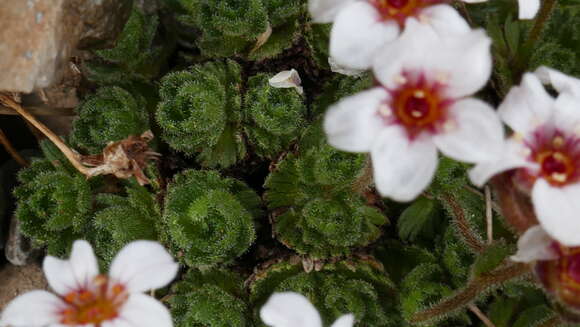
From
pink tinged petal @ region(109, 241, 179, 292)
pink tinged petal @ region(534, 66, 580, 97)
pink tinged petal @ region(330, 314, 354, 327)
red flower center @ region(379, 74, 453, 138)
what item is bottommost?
pink tinged petal @ region(330, 314, 354, 327)

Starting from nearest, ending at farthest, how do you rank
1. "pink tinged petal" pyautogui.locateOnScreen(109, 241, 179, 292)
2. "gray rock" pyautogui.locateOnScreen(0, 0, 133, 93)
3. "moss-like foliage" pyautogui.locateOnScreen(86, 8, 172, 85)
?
"pink tinged petal" pyautogui.locateOnScreen(109, 241, 179, 292) < "gray rock" pyautogui.locateOnScreen(0, 0, 133, 93) < "moss-like foliage" pyautogui.locateOnScreen(86, 8, 172, 85)

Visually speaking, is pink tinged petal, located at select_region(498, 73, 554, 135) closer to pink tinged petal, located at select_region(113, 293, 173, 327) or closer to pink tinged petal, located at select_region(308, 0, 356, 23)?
pink tinged petal, located at select_region(308, 0, 356, 23)

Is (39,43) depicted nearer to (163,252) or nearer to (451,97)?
(163,252)

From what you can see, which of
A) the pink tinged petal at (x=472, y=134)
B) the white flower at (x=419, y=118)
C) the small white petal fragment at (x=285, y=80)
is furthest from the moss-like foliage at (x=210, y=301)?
the pink tinged petal at (x=472, y=134)

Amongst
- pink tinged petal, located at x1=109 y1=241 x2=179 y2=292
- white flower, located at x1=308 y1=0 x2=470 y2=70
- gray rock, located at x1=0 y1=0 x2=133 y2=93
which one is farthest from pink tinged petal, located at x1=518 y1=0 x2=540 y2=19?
gray rock, located at x1=0 y1=0 x2=133 y2=93

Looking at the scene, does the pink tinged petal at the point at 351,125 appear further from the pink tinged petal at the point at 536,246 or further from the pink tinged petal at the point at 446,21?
the pink tinged petal at the point at 536,246
